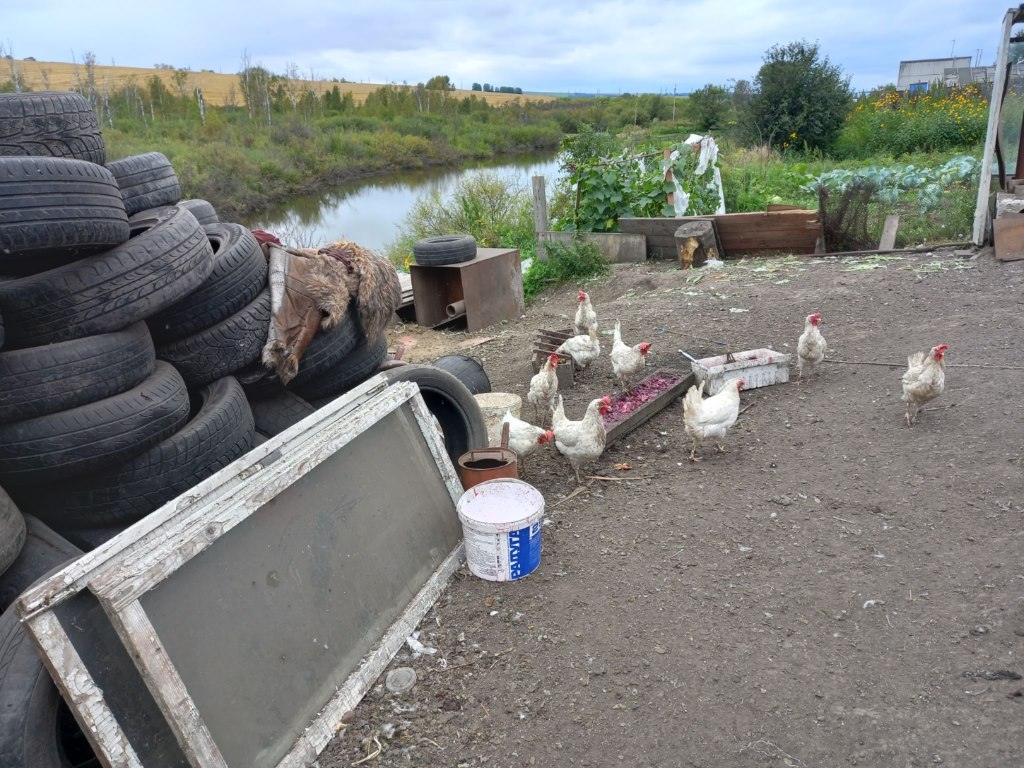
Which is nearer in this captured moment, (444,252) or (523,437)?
(523,437)

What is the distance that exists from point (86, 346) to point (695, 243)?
8.46 m

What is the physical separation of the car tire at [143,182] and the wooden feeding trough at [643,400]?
3233 mm

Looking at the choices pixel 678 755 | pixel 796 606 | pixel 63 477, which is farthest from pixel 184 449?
pixel 796 606

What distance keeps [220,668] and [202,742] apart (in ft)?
0.78

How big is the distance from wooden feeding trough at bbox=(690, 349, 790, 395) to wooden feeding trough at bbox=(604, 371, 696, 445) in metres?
0.21

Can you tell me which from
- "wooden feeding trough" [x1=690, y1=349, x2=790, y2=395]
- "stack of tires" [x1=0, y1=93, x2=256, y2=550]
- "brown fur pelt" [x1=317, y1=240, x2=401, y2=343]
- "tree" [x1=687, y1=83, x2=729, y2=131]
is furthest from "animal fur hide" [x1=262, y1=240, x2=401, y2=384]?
"tree" [x1=687, y1=83, x2=729, y2=131]

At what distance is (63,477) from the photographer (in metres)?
2.96

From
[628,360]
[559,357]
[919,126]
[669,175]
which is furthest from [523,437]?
[919,126]

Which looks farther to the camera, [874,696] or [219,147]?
[219,147]

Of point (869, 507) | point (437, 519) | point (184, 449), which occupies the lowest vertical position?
point (869, 507)

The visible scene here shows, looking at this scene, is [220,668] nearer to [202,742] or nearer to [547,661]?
[202,742]

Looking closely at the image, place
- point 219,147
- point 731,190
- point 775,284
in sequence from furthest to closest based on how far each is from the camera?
point 219,147, point 731,190, point 775,284

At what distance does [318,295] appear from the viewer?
421 cm

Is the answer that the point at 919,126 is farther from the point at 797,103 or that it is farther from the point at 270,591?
the point at 270,591
